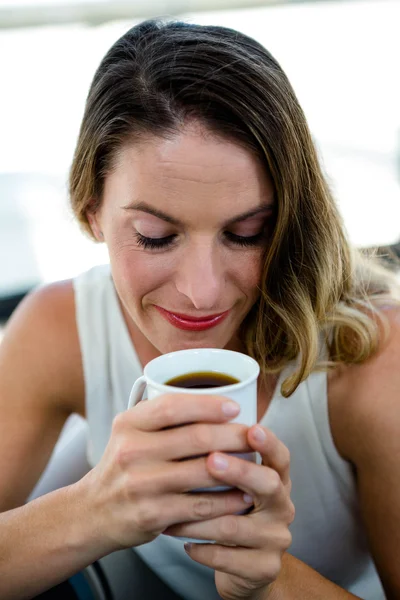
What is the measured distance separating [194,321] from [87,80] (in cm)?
197

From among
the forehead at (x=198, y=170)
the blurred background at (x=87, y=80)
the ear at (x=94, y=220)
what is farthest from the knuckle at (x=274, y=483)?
the blurred background at (x=87, y=80)

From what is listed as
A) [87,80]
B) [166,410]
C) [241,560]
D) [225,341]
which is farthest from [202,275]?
[87,80]

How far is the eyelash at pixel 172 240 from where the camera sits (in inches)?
42.6

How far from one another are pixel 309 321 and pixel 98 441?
0.60m

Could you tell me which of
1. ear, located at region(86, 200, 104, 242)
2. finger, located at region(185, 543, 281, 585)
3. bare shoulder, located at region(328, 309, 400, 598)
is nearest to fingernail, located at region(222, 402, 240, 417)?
finger, located at region(185, 543, 281, 585)

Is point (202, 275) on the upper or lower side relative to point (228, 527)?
upper

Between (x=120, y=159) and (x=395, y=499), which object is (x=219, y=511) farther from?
(x=120, y=159)

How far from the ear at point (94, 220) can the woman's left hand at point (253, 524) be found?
0.63 m

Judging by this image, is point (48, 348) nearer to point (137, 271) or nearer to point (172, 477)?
point (137, 271)

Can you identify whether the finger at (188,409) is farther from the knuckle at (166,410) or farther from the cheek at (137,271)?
the cheek at (137,271)

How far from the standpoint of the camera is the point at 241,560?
0.89m

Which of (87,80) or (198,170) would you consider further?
(87,80)

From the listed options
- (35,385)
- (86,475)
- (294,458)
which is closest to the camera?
(86,475)

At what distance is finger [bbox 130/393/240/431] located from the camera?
29.7 inches
